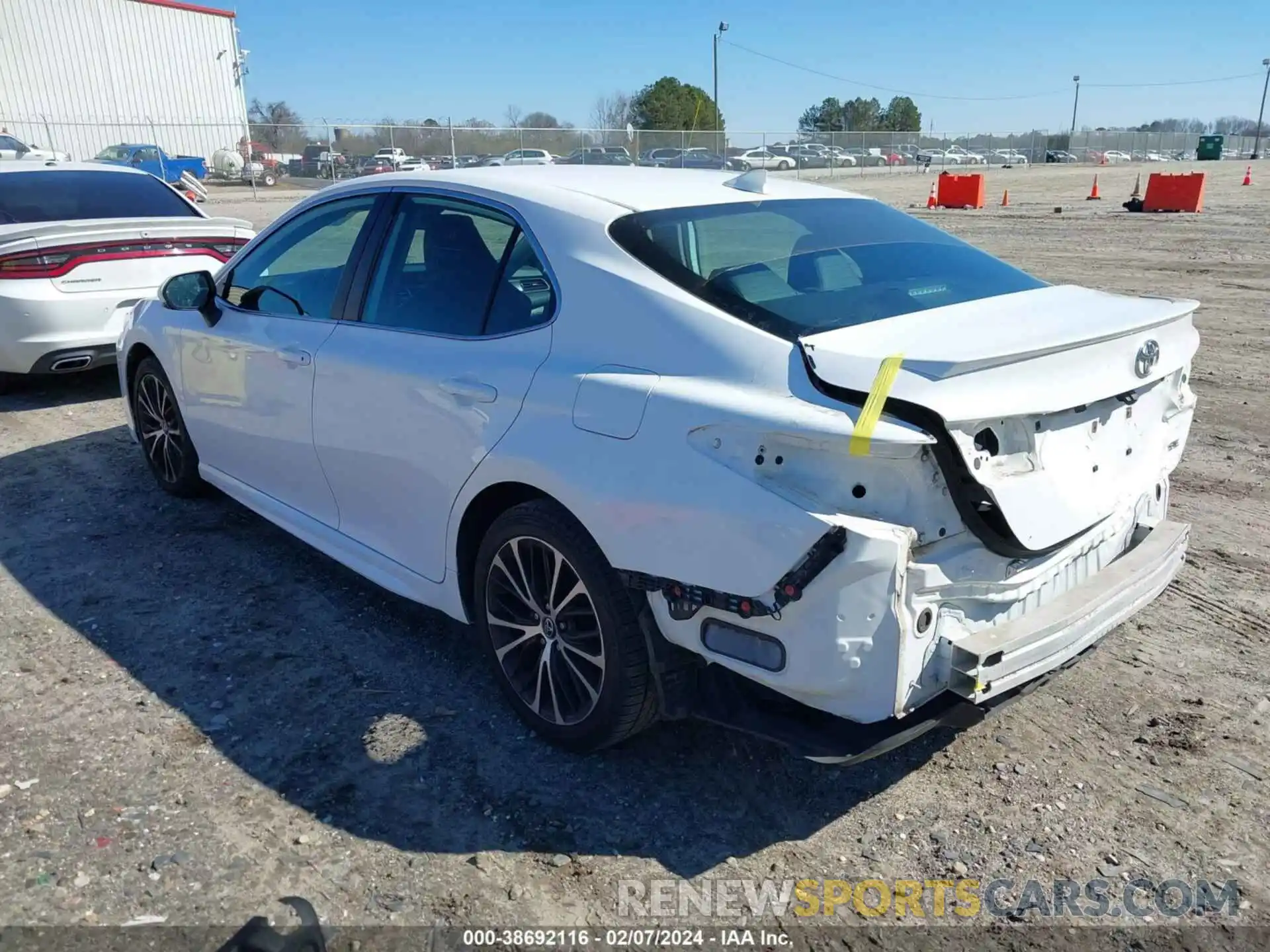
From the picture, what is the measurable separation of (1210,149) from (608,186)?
→ 2816 inches

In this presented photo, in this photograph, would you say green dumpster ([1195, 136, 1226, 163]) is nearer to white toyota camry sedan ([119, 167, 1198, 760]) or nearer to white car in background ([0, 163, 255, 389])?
white car in background ([0, 163, 255, 389])

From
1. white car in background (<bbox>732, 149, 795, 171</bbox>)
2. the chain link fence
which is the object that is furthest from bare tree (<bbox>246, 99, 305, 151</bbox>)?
white car in background (<bbox>732, 149, 795, 171</bbox>)

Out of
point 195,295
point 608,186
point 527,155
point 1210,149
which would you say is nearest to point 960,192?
point 527,155

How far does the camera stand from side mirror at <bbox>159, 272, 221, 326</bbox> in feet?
15.0

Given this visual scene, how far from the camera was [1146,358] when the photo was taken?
2.85 metres

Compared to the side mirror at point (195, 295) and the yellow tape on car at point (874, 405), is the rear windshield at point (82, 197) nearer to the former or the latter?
the side mirror at point (195, 295)

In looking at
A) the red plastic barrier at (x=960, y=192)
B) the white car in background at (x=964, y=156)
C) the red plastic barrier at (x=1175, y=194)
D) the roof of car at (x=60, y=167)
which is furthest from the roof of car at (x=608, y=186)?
the white car in background at (x=964, y=156)

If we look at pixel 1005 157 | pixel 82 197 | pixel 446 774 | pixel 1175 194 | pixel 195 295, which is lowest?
pixel 1005 157

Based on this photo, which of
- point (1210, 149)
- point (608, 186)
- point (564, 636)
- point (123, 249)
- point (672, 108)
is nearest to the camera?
point (564, 636)

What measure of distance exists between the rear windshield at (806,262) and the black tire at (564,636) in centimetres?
81

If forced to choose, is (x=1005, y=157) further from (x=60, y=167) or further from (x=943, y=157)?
(x=60, y=167)

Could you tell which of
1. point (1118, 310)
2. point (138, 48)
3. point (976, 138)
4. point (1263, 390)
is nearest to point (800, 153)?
point (976, 138)

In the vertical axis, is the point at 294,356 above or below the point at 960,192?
above

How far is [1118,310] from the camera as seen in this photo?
306cm
